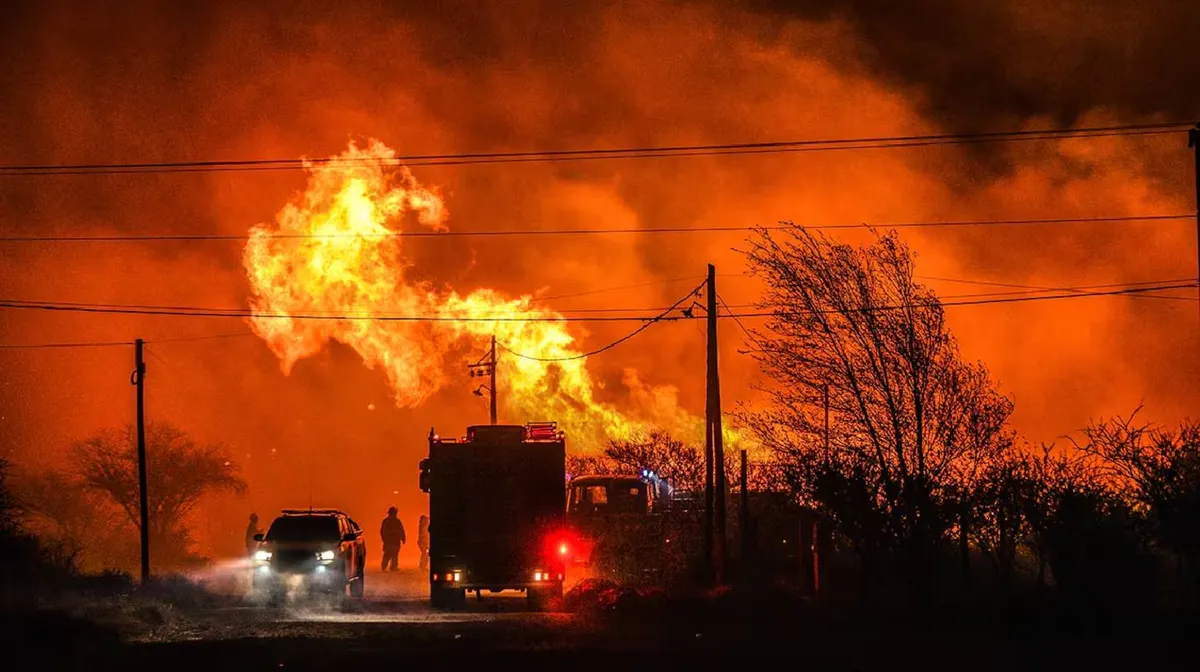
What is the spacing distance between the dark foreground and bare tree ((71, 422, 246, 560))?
38.8 meters

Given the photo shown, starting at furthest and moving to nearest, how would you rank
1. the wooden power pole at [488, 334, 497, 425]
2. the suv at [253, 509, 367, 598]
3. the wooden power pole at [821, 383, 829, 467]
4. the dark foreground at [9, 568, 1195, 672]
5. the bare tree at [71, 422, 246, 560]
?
the bare tree at [71, 422, 246, 560], the wooden power pole at [488, 334, 497, 425], the suv at [253, 509, 367, 598], the wooden power pole at [821, 383, 829, 467], the dark foreground at [9, 568, 1195, 672]

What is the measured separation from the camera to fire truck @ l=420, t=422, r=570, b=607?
3066cm

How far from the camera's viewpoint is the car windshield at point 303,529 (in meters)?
32.3

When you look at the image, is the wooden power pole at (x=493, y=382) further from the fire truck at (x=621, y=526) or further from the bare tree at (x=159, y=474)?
the bare tree at (x=159, y=474)

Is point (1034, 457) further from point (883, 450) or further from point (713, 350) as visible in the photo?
point (713, 350)

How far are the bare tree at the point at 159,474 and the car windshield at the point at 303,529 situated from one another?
32.1m

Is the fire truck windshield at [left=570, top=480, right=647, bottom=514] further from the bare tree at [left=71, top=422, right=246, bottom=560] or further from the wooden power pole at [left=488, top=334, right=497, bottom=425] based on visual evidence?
the bare tree at [left=71, top=422, right=246, bottom=560]

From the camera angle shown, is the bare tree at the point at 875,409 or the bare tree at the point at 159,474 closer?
the bare tree at the point at 875,409

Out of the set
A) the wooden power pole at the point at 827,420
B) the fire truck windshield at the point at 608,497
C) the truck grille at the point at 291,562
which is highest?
the wooden power pole at the point at 827,420

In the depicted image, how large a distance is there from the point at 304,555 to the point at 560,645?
465 inches

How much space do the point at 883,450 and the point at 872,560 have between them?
2560 mm

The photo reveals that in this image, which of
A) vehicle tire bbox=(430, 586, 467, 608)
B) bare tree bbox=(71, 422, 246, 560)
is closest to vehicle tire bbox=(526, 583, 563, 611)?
vehicle tire bbox=(430, 586, 467, 608)

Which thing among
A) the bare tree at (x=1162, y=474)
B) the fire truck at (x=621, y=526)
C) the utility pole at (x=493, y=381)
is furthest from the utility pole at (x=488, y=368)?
the bare tree at (x=1162, y=474)

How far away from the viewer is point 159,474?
66500 mm
